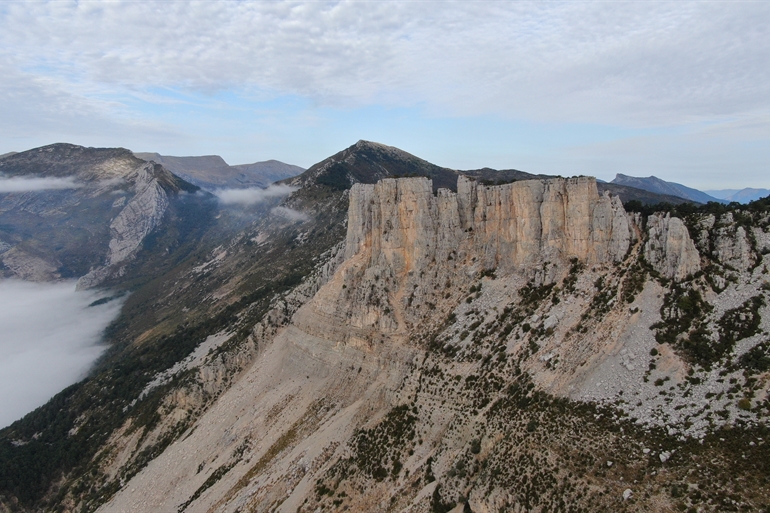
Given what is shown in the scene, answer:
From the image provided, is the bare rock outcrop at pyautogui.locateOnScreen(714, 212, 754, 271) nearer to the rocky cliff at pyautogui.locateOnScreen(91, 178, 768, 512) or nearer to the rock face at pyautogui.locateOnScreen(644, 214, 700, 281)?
the rocky cliff at pyautogui.locateOnScreen(91, 178, 768, 512)

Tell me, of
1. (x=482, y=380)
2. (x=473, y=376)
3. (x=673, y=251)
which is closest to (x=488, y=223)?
(x=473, y=376)

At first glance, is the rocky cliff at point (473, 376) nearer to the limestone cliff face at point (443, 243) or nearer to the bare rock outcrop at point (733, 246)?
the limestone cliff face at point (443, 243)

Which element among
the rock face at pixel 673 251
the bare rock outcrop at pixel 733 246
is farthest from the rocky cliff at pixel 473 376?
the bare rock outcrop at pixel 733 246

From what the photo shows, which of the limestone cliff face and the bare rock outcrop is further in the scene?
the limestone cliff face

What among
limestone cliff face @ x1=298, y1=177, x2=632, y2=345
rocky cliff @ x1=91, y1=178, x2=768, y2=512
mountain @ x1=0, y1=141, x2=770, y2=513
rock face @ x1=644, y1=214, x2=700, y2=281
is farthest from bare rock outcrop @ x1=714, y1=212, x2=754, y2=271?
limestone cliff face @ x1=298, y1=177, x2=632, y2=345

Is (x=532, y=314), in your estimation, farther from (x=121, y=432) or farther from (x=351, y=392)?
(x=121, y=432)

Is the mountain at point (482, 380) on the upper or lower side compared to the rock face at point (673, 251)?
lower
